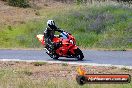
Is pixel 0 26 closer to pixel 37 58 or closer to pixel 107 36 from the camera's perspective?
pixel 107 36

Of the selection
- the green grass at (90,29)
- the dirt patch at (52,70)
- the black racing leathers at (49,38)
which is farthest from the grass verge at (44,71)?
the green grass at (90,29)

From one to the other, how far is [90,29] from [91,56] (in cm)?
1418

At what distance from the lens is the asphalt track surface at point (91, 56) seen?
69.2 feet

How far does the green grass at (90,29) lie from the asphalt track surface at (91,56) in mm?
4790

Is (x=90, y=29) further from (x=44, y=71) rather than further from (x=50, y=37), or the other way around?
(x=44, y=71)

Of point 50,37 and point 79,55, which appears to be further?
point 50,37

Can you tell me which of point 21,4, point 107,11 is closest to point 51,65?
point 107,11

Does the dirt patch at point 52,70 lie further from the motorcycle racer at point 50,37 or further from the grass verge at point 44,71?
the motorcycle racer at point 50,37

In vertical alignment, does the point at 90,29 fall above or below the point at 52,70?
below

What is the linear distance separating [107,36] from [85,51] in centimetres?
893

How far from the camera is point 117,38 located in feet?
104

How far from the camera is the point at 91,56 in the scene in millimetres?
22906

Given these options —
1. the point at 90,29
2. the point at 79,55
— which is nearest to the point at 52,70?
the point at 79,55

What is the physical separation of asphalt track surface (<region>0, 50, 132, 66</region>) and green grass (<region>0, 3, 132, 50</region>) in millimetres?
4790
